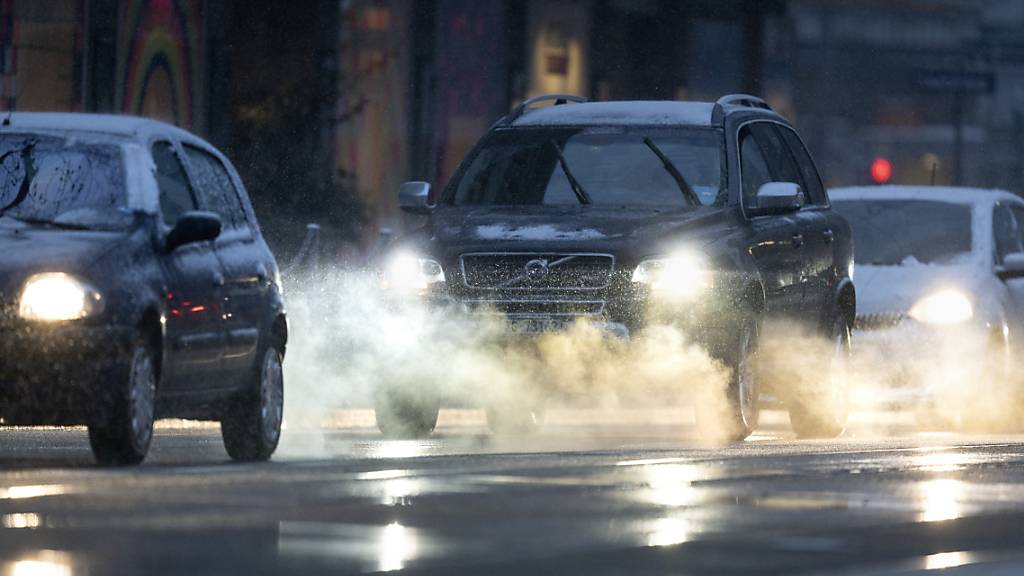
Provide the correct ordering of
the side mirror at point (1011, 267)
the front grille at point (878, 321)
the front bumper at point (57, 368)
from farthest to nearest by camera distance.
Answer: the side mirror at point (1011, 267) < the front grille at point (878, 321) < the front bumper at point (57, 368)

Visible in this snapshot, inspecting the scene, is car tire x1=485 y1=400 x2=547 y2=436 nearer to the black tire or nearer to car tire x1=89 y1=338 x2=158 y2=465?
the black tire

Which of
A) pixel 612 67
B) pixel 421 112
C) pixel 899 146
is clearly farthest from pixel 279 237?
pixel 899 146

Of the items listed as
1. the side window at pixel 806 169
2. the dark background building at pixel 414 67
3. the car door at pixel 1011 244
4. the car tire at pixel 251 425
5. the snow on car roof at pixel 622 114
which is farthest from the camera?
the dark background building at pixel 414 67

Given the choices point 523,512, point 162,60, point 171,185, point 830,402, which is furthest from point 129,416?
point 162,60

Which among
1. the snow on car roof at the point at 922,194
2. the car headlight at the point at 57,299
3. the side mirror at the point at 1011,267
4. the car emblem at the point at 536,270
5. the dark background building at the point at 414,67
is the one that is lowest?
the dark background building at the point at 414,67

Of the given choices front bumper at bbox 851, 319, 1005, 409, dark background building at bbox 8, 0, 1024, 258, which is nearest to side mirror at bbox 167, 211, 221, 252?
front bumper at bbox 851, 319, 1005, 409

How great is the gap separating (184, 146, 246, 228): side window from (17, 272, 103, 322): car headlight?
73.0 inches

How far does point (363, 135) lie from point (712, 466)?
19.2 meters

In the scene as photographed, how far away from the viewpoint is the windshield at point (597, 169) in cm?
→ 1653

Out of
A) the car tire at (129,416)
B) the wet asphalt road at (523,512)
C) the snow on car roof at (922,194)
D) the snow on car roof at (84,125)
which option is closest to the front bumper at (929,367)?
the snow on car roof at (922,194)

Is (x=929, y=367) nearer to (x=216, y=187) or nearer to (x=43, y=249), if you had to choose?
(x=216, y=187)

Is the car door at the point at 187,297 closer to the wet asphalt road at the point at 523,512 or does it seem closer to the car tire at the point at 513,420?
the wet asphalt road at the point at 523,512

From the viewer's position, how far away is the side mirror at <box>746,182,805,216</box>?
1641 cm

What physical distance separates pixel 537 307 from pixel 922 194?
5759mm
